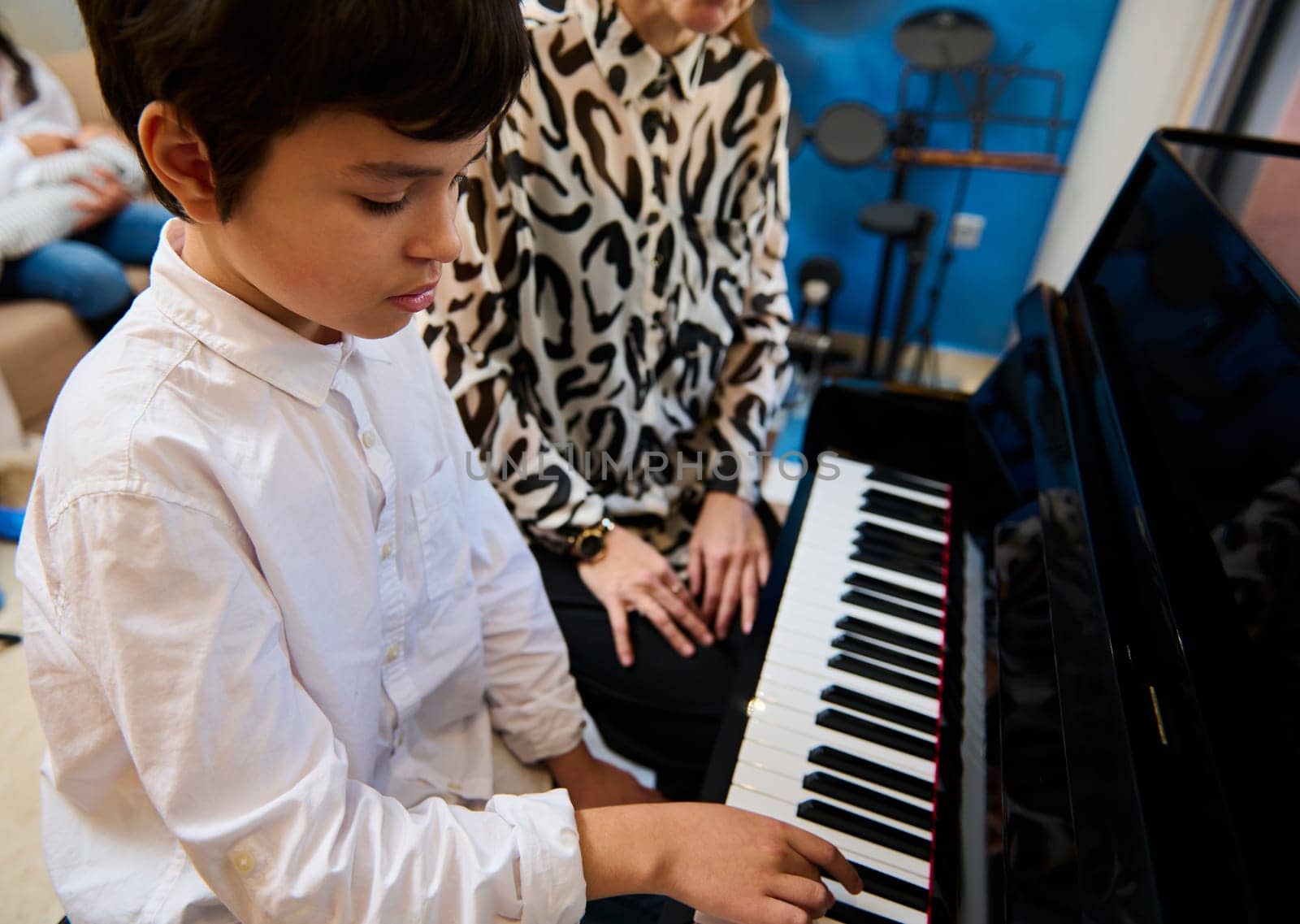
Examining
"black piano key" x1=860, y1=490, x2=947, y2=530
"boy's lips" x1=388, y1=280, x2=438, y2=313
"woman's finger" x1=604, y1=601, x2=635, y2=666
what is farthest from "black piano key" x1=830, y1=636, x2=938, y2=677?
"boy's lips" x1=388, y1=280, x2=438, y2=313

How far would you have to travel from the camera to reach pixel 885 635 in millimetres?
888

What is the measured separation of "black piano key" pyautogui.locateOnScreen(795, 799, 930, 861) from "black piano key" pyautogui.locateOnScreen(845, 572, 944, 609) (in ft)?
0.90

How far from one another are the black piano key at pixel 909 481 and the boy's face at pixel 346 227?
698 mm

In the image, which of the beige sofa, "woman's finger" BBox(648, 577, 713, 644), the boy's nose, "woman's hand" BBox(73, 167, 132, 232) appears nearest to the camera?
the boy's nose

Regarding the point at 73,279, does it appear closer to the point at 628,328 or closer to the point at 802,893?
the point at 628,328

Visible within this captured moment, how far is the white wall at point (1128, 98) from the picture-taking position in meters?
2.11

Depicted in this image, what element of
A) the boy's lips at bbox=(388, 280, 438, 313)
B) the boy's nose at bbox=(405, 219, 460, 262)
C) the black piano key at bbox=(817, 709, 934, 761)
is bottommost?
the black piano key at bbox=(817, 709, 934, 761)

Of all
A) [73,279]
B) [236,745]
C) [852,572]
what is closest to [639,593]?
[852,572]

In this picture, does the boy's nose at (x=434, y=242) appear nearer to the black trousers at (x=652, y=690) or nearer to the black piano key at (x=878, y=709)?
the black piano key at (x=878, y=709)

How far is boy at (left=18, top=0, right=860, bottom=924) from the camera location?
0.51 meters

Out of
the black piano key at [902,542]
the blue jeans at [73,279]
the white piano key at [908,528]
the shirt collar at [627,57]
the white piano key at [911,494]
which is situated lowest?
the blue jeans at [73,279]

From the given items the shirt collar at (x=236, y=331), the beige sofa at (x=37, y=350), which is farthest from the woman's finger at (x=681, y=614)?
the beige sofa at (x=37, y=350)

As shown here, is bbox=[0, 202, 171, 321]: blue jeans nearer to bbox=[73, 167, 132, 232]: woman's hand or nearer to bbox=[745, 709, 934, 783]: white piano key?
bbox=[73, 167, 132, 232]: woman's hand

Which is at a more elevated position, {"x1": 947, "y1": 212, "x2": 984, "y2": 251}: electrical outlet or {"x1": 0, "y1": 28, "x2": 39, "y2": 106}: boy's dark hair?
{"x1": 0, "y1": 28, "x2": 39, "y2": 106}: boy's dark hair
